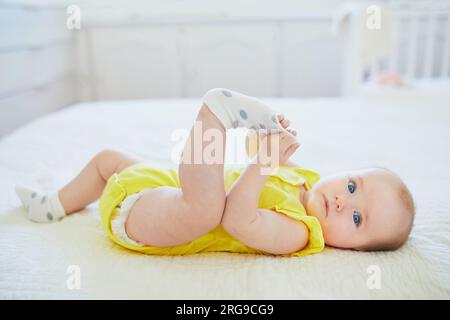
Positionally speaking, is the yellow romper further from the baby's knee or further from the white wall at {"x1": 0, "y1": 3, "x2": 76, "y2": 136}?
the white wall at {"x1": 0, "y1": 3, "x2": 76, "y2": 136}

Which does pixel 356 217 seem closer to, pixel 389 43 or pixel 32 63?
pixel 389 43

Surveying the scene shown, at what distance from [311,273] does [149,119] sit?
116cm

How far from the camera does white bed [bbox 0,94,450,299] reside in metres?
0.71

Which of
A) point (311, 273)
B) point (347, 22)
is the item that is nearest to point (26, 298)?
point (311, 273)

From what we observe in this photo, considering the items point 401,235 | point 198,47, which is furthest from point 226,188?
point 198,47

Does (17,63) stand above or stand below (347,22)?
below

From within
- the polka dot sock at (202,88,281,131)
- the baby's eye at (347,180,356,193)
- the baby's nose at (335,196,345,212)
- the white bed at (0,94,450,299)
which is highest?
the polka dot sock at (202,88,281,131)

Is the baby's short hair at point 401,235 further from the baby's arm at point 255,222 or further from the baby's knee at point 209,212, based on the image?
the baby's knee at point 209,212

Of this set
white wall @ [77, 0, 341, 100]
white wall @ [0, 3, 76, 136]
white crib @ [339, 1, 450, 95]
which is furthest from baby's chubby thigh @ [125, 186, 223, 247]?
white wall @ [77, 0, 341, 100]

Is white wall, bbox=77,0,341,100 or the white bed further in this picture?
white wall, bbox=77,0,341,100

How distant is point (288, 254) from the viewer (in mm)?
824

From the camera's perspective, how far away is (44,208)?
3.18 feet

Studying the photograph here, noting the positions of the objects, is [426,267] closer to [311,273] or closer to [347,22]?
[311,273]

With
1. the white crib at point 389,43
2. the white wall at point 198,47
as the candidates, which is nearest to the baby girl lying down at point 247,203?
the white crib at point 389,43
